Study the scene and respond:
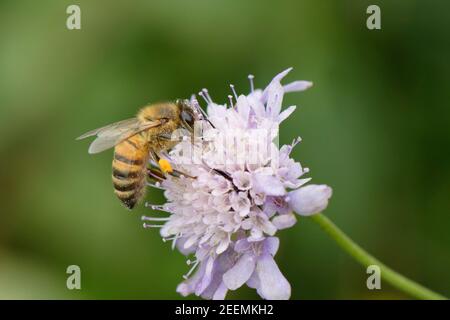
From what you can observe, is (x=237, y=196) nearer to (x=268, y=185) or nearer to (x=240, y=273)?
(x=268, y=185)

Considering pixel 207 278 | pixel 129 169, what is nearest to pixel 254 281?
pixel 207 278

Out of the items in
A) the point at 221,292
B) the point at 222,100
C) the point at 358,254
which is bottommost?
the point at 221,292

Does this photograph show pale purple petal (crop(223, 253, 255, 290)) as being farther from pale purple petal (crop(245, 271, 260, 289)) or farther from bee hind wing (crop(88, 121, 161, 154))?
bee hind wing (crop(88, 121, 161, 154))

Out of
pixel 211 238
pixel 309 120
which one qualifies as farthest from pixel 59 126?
pixel 211 238

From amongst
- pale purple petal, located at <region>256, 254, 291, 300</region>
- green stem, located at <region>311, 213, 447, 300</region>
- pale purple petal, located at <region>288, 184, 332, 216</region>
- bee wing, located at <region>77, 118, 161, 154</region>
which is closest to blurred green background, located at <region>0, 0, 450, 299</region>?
green stem, located at <region>311, 213, 447, 300</region>
